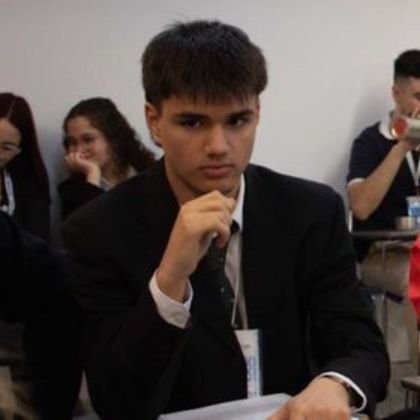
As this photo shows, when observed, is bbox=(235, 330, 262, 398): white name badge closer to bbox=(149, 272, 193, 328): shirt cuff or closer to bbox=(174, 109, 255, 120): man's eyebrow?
bbox=(149, 272, 193, 328): shirt cuff

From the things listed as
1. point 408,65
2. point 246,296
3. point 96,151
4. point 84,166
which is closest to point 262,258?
point 246,296

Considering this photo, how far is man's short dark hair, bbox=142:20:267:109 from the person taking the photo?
1.13 m

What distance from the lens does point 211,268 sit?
Answer: 121 cm

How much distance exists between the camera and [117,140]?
119 inches

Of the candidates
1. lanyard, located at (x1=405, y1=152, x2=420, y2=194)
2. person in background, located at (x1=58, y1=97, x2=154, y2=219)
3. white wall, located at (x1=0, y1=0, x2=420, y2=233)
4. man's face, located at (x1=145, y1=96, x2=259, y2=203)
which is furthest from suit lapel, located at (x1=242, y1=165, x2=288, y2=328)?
lanyard, located at (x1=405, y1=152, x2=420, y2=194)

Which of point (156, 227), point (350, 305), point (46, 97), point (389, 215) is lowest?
point (389, 215)

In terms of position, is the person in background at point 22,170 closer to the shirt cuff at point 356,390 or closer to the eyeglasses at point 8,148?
the eyeglasses at point 8,148

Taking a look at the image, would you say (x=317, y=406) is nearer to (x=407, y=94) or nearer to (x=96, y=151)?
(x=96, y=151)

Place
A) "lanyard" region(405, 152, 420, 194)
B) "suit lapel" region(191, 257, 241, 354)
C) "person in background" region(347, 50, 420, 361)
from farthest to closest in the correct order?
1. "lanyard" region(405, 152, 420, 194)
2. "person in background" region(347, 50, 420, 361)
3. "suit lapel" region(191, 257, 241, 354)

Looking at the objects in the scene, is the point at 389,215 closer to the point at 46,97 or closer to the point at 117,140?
the point at 117,140

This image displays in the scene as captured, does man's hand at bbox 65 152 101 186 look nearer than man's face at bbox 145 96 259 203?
No

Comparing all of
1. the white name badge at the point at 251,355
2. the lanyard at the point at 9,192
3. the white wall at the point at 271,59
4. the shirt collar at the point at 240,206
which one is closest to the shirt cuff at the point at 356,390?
the white name badge at the point at 251,355

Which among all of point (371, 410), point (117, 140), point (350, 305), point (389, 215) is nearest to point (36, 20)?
point (117, 140)

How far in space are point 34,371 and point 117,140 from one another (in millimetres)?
1882
